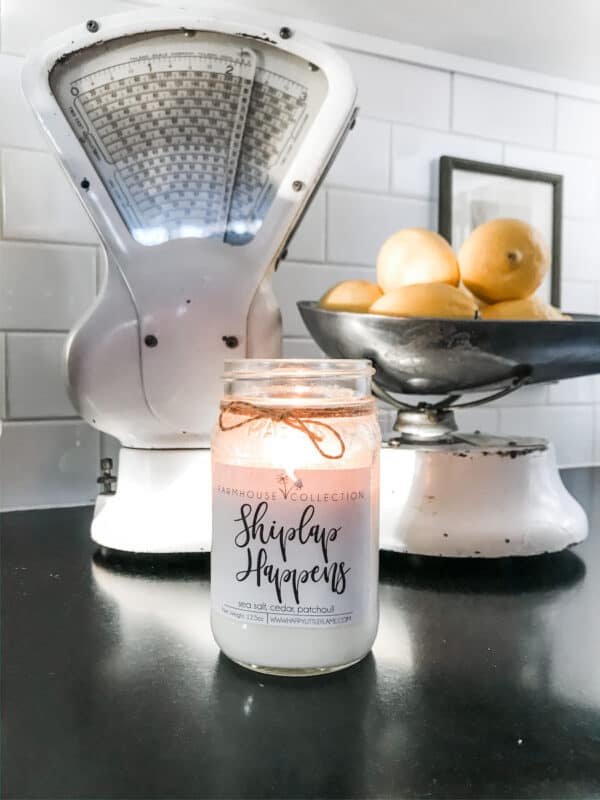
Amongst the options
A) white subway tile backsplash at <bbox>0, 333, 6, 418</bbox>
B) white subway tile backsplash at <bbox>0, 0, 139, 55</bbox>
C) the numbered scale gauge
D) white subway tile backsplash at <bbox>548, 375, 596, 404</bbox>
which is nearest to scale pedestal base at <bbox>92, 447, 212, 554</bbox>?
the numbered scale gauge

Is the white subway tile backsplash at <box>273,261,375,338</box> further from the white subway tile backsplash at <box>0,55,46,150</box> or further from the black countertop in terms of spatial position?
the black countertop

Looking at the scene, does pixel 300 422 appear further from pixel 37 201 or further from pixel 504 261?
pixel 37 201

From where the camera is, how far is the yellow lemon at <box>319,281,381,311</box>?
688mm

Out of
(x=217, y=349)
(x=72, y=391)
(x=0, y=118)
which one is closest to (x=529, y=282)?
(x=217, y=349)

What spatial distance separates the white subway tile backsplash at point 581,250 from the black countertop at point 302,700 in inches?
27.2

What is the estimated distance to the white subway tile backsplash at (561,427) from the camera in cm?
112

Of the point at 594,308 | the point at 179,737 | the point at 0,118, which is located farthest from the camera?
the point at 594,308

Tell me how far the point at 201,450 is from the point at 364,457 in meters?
0.24

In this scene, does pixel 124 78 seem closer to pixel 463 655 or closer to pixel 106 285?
pixel 106 285

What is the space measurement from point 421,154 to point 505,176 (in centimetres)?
14

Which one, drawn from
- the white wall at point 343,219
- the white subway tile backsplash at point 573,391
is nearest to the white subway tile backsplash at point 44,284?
the white wall at point 343,219

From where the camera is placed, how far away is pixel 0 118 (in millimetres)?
805

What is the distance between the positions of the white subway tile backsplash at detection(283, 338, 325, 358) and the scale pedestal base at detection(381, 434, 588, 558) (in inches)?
13.9

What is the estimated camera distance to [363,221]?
100 cm
